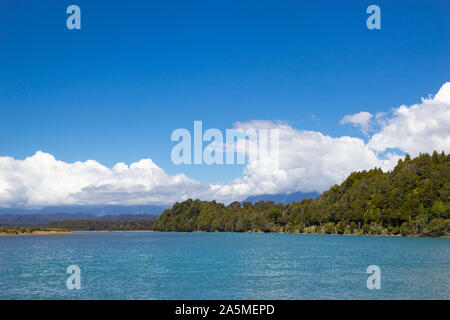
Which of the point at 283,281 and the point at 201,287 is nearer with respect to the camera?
the point at 201,287

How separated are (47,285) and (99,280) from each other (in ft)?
22.1

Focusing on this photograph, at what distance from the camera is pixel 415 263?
237 ft

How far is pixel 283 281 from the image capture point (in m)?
52.9

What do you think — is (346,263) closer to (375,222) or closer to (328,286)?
(328,286)

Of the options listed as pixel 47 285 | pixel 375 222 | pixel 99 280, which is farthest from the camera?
pixel 375 222

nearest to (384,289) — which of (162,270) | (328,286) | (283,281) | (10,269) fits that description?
(328,286)

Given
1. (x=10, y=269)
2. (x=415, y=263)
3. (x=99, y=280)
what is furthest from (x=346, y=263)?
(x=10, y=269)

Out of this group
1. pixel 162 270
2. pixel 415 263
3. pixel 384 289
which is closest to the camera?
pixel 384 289

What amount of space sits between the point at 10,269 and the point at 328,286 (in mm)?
54610
